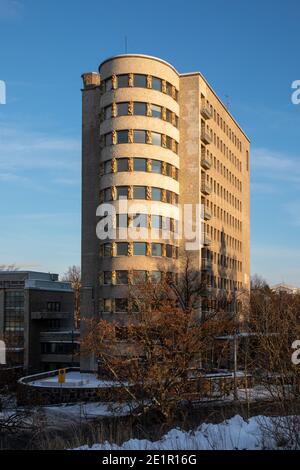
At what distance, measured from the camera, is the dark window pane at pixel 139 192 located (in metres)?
54.4

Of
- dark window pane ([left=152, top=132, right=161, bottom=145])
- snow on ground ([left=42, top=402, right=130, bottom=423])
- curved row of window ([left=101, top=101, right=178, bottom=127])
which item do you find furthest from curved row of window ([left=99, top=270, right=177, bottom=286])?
curved row of window ([left=101, top=101, right=178, bottom=127])

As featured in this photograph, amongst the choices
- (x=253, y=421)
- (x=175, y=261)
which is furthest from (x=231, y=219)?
(x=253, y=421)

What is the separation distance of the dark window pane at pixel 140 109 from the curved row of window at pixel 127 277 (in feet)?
48.7

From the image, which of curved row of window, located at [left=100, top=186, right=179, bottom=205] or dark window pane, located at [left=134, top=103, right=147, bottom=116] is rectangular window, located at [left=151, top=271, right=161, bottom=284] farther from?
dark window pane, located at [left=134, top=103, right=147, bottom=116]

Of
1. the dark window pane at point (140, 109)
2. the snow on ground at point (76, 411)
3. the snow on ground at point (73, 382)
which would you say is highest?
the dark window pane at point (140, 109)

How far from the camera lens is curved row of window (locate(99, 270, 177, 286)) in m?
53.3

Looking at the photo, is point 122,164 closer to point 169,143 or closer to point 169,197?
point 169,143

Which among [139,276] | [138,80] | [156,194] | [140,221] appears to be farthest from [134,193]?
[138,80]

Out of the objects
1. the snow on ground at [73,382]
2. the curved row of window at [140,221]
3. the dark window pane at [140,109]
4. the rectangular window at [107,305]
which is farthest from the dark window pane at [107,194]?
the snow on ground at [73,382]

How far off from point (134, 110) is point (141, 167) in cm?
537

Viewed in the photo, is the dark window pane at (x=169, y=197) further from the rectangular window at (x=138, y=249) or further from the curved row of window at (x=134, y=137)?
the rectangular window at (x=138, y=249)

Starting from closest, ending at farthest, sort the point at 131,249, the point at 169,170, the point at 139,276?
the point at 139,276 → the point at 131,249 → the point at 169,170

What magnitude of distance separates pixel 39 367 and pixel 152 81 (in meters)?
38.3

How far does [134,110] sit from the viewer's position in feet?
179
